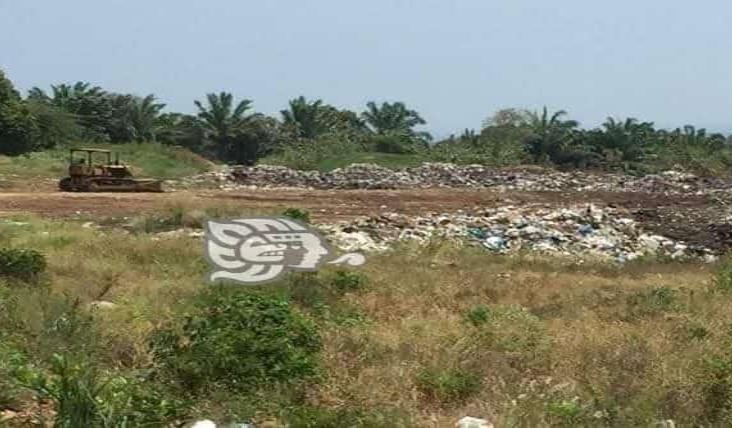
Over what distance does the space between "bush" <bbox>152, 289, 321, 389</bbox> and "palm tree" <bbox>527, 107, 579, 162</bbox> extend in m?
31.9

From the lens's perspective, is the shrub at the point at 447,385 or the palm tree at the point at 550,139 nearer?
the shrub at the point at 447,385

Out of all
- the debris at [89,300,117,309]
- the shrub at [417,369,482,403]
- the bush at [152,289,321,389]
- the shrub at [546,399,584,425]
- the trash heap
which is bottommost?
the trash heap

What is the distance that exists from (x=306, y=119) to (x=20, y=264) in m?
32.4

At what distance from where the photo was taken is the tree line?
3438cm

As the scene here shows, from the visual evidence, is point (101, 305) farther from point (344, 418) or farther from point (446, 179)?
point (446, 179)

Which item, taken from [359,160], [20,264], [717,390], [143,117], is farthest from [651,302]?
[143,117]

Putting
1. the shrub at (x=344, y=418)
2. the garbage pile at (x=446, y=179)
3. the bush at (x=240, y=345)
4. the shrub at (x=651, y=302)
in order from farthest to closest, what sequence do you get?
1. the garbage pile at (x=446, y=179)
2. the shrub at (x=651, y=302)
3. the bush at (x=240, y=345)
4. the shrub at (x=344, y=418)

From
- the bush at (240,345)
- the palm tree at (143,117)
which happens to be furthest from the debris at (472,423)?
the palm tree at (143,117)

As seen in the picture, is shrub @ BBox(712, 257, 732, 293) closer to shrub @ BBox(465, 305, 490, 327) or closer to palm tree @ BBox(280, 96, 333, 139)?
shrub @ BBox(465, 305, 490, 327)

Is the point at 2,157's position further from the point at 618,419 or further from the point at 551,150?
the point at 618,419

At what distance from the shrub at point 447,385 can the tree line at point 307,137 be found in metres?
26.6

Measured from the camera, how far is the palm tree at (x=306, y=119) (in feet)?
132

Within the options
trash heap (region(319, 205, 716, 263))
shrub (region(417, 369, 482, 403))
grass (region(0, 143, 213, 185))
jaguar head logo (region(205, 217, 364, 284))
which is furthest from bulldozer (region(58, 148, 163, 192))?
shrub (region(417, 369, 482, 403))

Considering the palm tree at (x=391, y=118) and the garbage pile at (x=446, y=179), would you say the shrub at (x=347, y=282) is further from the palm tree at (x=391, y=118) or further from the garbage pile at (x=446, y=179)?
the palm tree at (x=391, y=118)
